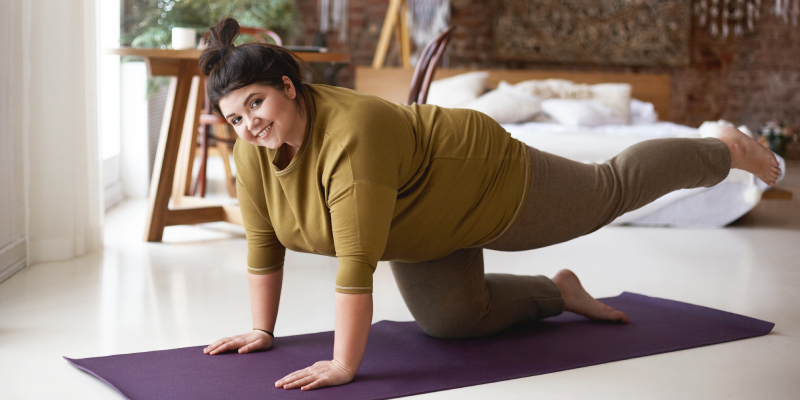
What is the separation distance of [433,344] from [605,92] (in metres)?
3.68

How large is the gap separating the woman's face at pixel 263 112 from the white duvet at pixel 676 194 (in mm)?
2509

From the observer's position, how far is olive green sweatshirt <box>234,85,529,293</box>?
1.31 m

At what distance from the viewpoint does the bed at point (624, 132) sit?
3453 millimetres

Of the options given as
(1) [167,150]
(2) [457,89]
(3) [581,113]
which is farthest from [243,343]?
(2) [457,89]

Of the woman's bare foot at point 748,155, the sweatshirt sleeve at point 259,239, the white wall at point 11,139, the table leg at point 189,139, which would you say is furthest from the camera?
the table leg at point 189,139

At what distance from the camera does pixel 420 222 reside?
4.89ft

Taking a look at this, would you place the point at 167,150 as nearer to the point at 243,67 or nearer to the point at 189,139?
the point at 189,139

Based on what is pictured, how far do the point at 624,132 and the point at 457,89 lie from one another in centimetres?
125

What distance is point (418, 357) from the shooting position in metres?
1.62

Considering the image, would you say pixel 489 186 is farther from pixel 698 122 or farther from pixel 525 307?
pixel 698 122

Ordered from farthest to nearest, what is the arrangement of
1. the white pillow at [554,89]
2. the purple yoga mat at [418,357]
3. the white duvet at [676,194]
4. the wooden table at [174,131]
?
the white pillow at [554,89] → the white duvet at [676,194] → the wooden table at [174,131] → the purple yoga mat at [418,357]

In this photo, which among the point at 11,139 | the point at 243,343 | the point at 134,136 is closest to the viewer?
the point at 243,343

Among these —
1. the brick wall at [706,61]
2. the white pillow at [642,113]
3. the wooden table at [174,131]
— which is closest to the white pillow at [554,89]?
the white pillow at [642,113]

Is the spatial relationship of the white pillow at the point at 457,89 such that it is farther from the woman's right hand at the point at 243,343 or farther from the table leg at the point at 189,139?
the woman's right hand at the point at 243,343
